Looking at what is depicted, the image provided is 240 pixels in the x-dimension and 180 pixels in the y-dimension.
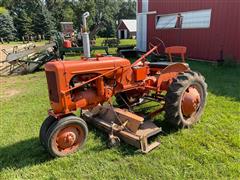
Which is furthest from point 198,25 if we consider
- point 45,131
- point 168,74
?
point 45,131

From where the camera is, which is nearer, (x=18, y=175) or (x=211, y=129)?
(x=18, y=175)

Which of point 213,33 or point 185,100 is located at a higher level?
point 213,33

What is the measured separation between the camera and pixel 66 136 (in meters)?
3.29

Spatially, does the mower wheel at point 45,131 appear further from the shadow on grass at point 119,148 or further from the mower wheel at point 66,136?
the shadow on grass at point 119,148

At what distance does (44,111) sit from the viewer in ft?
17.2

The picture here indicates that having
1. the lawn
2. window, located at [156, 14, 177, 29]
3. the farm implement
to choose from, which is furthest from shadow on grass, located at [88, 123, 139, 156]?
window, located at [156, 14, 177, 29]

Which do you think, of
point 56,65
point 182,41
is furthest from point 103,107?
point 182,41

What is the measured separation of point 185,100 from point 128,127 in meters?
1.01

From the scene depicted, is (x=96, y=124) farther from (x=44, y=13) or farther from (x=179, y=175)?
(x=44, y=13)

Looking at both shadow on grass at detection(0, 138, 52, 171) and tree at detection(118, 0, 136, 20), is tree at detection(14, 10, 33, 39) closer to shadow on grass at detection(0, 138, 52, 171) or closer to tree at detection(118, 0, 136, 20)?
tree at detection(118, 0, 136, 20)

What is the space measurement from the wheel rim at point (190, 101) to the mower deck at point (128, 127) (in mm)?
599

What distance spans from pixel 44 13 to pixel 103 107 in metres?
39.3

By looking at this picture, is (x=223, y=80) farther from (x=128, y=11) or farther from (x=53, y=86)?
(x=128, y=11)

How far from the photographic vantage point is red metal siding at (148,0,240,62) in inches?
379
